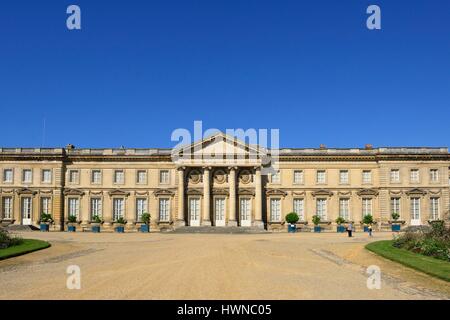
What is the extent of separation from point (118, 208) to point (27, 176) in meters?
9.93

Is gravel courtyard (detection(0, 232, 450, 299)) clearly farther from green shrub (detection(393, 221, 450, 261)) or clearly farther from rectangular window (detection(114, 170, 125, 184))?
rectangular window (detection(114, 170, 125, 184))

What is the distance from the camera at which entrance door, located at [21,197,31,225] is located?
50438 millimetres

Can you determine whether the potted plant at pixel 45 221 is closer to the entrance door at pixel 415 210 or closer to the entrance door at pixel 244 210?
the entrance door at pixel 244 210

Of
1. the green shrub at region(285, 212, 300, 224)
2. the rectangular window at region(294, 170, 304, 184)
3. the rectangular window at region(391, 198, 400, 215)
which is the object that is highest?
the rectangular window at region(294, 170, 304, 184)

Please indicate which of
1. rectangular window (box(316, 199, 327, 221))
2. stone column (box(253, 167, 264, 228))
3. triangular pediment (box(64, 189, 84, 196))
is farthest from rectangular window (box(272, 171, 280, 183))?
triangular pediment (box(64, 189, 84, 196))

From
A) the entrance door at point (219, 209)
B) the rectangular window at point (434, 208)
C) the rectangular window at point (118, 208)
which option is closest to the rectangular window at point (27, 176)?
the rectangular window at point (118, 208)

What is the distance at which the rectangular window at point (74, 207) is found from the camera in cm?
5116

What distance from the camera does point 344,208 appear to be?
5044 cm

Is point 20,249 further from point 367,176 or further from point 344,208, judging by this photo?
point 367,176

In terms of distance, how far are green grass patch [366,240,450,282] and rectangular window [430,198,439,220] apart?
28.5 meters

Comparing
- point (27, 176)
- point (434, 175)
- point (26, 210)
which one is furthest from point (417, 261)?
point (27, 176)

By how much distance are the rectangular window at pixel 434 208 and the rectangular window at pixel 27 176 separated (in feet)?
133

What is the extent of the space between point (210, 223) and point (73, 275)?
112 ft
